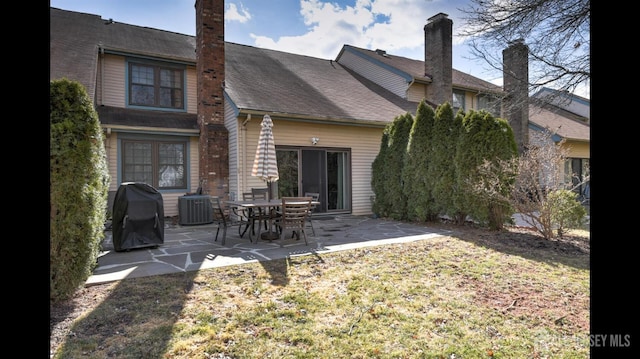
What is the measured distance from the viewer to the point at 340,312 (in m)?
3.57

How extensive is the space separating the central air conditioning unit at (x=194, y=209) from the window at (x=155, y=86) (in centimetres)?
361

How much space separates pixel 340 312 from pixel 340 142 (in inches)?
316

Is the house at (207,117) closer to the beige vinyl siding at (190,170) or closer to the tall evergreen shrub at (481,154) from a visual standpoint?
the beige vinyl siding at (190,170)

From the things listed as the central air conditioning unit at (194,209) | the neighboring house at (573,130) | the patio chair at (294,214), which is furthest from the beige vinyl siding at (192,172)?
the neighboring house at (573,130)

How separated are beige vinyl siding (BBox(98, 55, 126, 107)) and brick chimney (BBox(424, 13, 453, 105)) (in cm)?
1183

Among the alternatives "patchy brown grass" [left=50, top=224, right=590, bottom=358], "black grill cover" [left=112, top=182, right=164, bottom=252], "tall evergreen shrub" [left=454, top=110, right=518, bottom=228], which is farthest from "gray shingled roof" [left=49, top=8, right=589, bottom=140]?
"patchy brown grass" [left=50, top=224, right=590, bottom=358]

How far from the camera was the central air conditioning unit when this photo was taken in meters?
9.39

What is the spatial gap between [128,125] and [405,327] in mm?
9284

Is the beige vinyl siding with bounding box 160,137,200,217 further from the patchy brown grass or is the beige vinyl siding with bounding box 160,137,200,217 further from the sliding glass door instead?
the patchy brown grass

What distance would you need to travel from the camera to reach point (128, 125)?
970 centimetres

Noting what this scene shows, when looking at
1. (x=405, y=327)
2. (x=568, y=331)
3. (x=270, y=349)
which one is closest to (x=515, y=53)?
(x=568, y=331)

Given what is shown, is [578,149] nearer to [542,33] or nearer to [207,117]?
[542,33]
